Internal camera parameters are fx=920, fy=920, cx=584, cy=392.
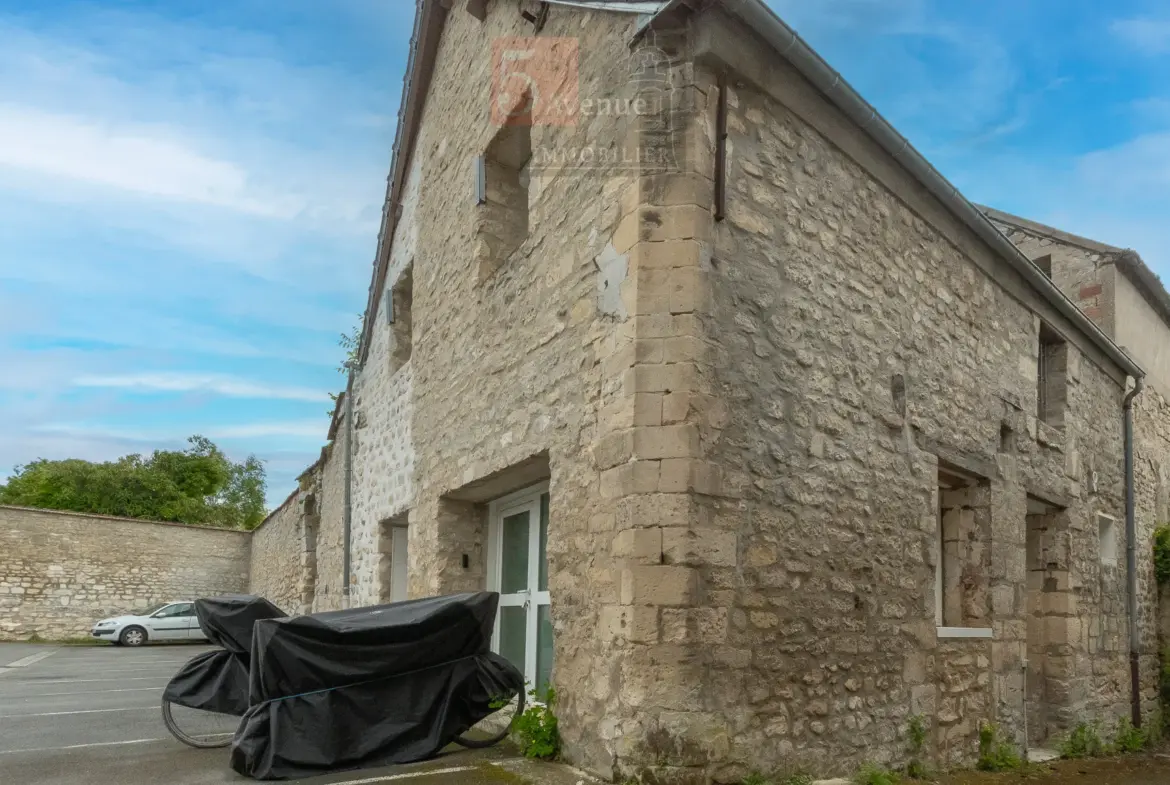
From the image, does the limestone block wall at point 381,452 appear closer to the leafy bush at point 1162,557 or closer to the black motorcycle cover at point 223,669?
the black motorcycle cover at point 223,669

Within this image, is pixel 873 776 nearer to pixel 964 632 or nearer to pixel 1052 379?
pixel 964 632

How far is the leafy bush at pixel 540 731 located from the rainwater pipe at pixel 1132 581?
24.0 ft

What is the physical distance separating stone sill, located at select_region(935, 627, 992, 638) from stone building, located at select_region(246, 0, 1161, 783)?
2 cm

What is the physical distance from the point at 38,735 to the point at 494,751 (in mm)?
3606

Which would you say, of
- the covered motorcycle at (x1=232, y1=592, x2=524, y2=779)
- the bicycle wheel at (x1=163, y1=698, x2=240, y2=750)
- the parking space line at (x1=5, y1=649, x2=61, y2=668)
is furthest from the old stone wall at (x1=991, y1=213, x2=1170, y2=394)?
the parking space line at (x1=5, y1=649, x2=61, y2=668)

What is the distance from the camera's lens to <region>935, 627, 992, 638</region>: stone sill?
20.9ft

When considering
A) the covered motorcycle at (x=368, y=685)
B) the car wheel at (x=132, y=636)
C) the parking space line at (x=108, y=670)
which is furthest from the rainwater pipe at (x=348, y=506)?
the car wheel at (x=132, y=636)

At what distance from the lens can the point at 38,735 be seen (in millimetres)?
6645

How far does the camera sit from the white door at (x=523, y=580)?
6.48m

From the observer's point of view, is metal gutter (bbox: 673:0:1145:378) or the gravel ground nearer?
metal gutter (bbox: 673:0:1145:378)

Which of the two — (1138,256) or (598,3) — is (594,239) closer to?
(598,3)

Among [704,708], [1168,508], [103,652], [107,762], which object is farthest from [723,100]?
[103,652]

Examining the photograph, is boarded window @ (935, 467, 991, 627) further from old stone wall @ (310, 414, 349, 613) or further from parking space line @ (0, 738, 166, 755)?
old stone wall @ (310, 414, 349, 613)

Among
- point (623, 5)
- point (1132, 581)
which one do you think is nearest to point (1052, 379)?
point (1132, 581)
